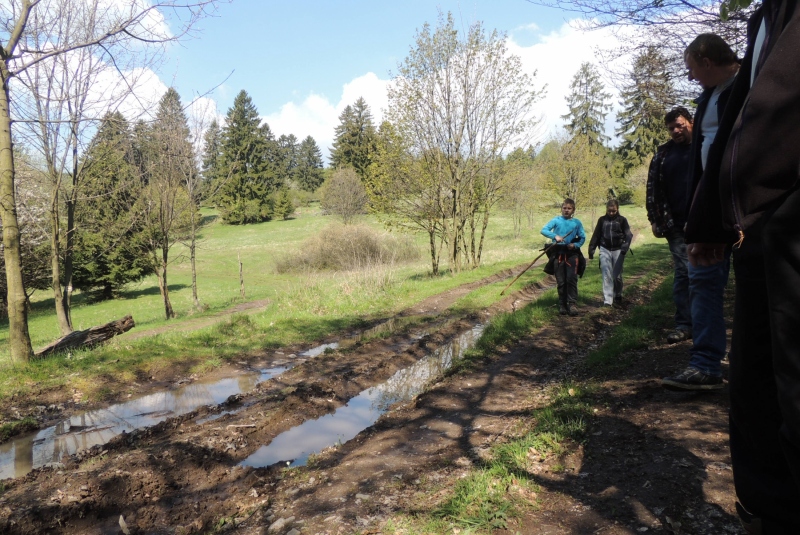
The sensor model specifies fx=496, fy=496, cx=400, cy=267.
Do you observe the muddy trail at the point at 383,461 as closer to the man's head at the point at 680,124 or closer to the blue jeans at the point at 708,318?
the blue jeans at the point at 708,318

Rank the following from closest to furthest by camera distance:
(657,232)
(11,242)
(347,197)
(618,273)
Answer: (657,232) → (11,242) → (618,273) → (347,197)

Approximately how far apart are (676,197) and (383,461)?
4104 millimetres

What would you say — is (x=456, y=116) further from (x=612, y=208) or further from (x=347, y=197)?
(x=347, y=197)

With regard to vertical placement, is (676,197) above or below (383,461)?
above

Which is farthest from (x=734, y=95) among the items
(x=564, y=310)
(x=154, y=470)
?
(x=564, y=310)

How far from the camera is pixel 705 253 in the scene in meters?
2.28

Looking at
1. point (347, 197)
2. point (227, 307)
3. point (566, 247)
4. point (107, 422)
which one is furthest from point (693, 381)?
point (347, 197)

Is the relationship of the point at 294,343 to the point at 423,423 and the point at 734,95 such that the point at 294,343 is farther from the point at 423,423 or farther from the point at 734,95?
the point at 734,95

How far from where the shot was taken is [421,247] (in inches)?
1420

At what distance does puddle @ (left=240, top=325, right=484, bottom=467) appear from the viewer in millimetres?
4750

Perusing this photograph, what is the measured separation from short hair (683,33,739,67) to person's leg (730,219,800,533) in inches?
96.0

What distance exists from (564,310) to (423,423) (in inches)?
216

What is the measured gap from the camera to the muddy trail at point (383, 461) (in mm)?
2701

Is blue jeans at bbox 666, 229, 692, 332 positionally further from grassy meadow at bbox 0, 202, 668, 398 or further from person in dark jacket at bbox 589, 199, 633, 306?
grassy meadow at bbox 0, 202, 668, 398
